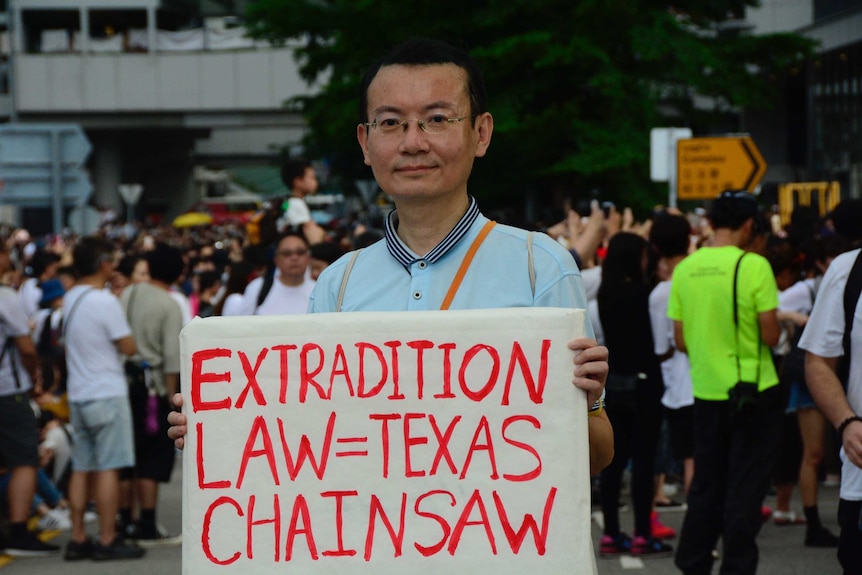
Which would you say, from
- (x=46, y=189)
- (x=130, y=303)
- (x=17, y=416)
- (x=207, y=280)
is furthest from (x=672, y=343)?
(x=46, y=189)

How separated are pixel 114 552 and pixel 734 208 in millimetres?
4901

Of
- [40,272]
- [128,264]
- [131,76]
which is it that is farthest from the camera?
[131,76]

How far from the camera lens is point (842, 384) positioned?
4.68 m

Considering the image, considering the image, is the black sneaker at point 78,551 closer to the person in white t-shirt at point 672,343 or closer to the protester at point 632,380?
the protester at point 632,380

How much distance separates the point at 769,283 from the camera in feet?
23.9

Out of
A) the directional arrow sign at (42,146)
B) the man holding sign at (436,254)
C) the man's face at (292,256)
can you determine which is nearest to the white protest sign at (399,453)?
the man holding sign at (436,254)

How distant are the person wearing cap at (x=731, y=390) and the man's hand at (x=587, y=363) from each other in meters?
4.28

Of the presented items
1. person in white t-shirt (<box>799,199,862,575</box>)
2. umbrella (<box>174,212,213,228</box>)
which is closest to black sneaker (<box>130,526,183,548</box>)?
person in white t-shirt (<box>799,199,862,575</box>)

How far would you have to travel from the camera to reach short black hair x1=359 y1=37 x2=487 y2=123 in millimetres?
3215

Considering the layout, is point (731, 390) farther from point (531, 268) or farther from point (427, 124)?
point (427, 124)

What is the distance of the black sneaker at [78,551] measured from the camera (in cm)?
962

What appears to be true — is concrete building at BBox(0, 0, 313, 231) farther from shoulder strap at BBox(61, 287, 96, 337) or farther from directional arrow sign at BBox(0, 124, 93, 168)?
shoulder strap at BBox(61, 287, 96, 337)

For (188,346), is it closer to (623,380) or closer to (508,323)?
(508,323)

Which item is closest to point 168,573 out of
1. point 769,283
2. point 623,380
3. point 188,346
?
point 623,380
